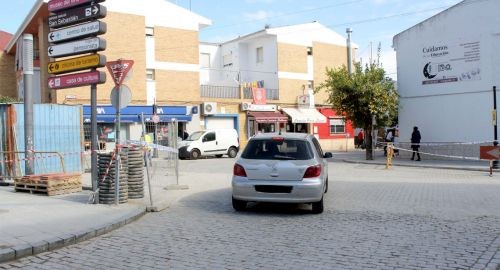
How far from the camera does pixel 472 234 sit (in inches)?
297

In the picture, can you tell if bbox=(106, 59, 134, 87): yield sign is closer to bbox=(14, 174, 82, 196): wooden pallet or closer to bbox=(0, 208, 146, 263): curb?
Answer: bbox=(14, 174, 82, 196): wooden pallet

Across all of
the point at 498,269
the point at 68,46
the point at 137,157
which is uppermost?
the point at 68,46

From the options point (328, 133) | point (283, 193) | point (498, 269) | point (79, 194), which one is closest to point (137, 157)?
point (79, 194)

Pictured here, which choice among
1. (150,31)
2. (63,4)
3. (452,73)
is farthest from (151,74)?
(63,4)

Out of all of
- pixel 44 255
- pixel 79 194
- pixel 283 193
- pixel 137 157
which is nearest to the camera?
pixel 44 255

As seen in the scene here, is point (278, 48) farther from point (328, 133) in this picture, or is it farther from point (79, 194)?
point (79, 194)

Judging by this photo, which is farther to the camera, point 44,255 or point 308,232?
point 308,232

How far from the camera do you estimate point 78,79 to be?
36.8 ft

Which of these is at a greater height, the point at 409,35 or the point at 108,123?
the point at 409,35

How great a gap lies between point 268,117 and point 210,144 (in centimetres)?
1029

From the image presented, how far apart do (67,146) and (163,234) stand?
10.7 m

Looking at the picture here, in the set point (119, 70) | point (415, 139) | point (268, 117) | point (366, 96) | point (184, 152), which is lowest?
point (184, 152)

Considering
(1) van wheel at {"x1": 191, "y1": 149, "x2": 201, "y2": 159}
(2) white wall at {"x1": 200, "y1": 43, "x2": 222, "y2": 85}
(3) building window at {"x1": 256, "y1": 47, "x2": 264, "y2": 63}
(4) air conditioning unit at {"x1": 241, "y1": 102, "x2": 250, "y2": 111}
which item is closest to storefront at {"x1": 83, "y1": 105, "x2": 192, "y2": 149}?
(1) van wheel at {"x1": 191, "y1": 149, "x2": 201, "y2": 159}

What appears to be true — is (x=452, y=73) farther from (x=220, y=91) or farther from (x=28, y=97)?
(x=28, y=97)
